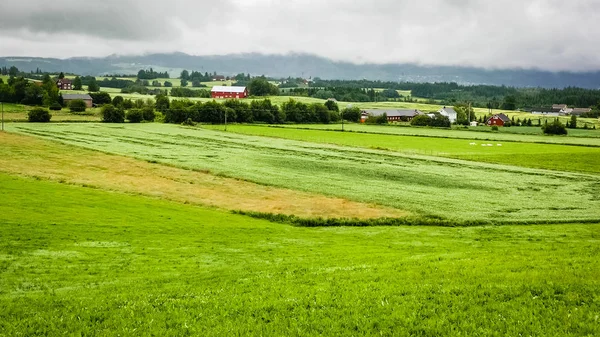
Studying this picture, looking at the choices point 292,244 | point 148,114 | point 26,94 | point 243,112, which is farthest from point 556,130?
point 26,94

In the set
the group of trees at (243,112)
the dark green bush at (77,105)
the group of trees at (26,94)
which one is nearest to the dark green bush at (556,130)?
the group of trees at (243,112)

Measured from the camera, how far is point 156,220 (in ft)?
114

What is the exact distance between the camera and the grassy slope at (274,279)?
13.1 meters

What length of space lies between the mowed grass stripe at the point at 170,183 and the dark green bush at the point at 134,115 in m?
71.8

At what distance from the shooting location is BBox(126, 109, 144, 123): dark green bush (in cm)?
14688

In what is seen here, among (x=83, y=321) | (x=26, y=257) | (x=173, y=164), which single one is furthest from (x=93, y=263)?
(x=173, y=164)

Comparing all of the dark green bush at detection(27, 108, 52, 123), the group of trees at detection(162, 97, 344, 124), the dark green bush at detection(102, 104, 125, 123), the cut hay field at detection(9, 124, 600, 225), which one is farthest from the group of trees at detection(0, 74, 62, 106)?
the cut hay field at detection(9, 124, 600, 225)

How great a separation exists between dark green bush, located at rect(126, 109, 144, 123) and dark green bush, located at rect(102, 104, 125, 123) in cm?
259

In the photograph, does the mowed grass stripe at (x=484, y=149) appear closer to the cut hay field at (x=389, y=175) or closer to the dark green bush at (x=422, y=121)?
the cut hay field at (x=389, y=175)

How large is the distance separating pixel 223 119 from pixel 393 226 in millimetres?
123955

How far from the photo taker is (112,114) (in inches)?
5566

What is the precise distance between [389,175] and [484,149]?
45167 mm

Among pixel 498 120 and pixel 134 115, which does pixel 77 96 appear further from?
pixel 498 120

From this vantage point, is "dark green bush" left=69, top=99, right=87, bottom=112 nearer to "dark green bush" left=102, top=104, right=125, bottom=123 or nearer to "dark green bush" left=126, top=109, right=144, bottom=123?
"dark green bush" left=102, top=104, right=125, bottom=123
